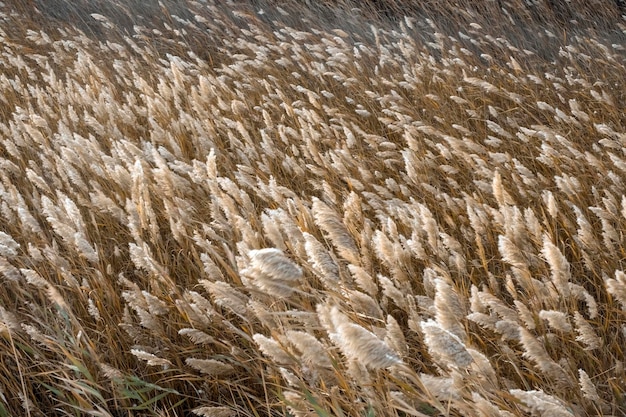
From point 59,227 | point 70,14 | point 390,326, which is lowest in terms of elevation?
point 70,14

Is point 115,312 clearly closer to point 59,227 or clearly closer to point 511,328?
point 59,227

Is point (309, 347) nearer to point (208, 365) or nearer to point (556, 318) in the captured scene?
point (208, 365)

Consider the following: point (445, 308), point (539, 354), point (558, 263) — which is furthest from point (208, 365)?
point (558, 263)

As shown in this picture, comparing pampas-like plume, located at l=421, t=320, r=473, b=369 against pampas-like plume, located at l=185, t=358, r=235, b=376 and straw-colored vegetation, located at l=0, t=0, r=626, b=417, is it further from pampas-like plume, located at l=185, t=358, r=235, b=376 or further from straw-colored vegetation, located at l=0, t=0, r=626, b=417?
pampas-like plume, located at l=185, t=358, r=235, b=376

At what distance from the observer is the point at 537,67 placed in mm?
4703

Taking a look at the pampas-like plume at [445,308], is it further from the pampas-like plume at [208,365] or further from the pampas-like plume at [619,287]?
the pampas-like plume at [208,365]

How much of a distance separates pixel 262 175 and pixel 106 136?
1094 millimetres

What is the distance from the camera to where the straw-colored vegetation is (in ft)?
4.83

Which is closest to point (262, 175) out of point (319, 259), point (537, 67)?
point (319, 259)

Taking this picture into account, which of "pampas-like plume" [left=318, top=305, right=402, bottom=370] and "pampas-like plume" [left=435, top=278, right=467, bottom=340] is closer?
"pampas-like plume" [left=318, top=305, right=402, bottom=370]

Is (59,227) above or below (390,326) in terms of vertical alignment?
below

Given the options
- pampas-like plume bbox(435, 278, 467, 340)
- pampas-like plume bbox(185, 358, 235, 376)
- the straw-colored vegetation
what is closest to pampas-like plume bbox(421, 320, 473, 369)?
the straw-colored vegetation

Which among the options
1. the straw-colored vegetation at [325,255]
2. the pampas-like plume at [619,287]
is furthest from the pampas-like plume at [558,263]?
the pampas-like plume at [619,287]

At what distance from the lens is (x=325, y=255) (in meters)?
1.49
